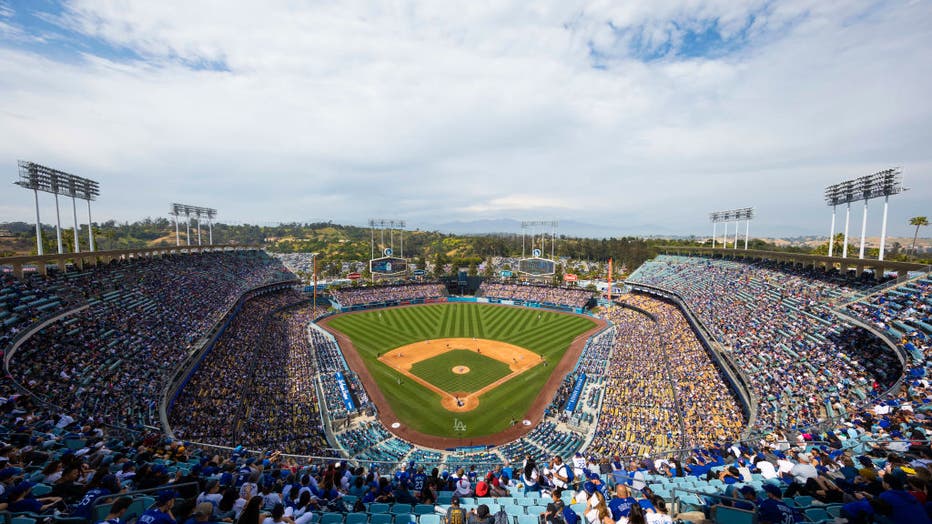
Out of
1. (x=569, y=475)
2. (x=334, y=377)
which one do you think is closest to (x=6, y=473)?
(x=569, y=475)

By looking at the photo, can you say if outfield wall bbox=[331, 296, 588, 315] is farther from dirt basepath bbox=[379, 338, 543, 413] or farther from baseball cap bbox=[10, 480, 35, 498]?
baseball cap bbox=[10, 480, 35, 498]

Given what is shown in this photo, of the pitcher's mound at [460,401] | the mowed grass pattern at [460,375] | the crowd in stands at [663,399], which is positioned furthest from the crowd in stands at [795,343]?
the mowed grass pattern at [460,375]

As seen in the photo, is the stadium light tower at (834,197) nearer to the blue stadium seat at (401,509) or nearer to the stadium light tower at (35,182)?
the blue stadium seat at (401,509)

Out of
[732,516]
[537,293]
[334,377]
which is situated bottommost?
[334,377]

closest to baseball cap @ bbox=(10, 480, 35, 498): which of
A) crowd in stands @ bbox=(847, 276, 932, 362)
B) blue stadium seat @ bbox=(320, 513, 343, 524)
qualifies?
blue stadium seat @ bbox=(320, 513, 343, 524)

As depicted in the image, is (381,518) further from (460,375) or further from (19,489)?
(460,375)
